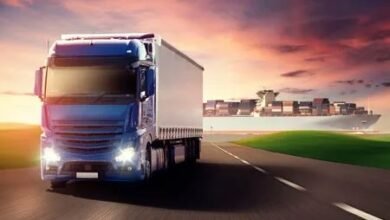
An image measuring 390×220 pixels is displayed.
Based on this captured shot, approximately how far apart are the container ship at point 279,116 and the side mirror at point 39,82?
539 feet

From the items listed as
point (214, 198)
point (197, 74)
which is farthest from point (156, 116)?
point (197, 74)

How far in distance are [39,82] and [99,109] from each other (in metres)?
1.67

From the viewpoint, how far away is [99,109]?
1390 cm

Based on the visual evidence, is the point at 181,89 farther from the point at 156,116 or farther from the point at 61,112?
the point at 61,112

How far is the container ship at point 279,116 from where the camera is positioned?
17962cm

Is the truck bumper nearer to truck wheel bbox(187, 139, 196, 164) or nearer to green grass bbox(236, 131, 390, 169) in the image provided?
truck wheel bbox(187, 139, 196, 164)

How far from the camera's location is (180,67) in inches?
810

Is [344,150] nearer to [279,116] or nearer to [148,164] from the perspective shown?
→ [148,164]

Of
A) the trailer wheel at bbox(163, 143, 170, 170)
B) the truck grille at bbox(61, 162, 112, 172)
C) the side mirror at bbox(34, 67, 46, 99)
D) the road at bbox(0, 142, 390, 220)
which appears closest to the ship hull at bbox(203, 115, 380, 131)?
the trailer wheel at bbox(163, 143, 170, 170)

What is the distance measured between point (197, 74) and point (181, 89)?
16.7 ft

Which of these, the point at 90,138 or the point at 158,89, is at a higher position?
the point at 158,89

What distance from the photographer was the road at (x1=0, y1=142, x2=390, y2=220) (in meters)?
9.70

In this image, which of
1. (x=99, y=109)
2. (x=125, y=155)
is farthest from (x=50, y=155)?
(x=125, y=155)

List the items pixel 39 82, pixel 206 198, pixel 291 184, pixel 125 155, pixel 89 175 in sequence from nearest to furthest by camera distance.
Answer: pixel 206 198, pixel 89 175, pixel 125 155, pixel 39 82, pixel 291 184
